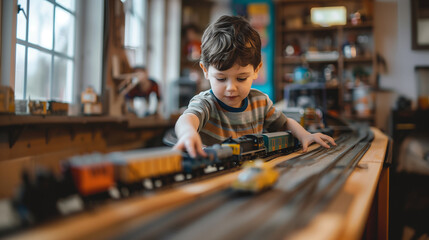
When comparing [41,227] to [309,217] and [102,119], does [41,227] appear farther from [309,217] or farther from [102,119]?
[102,119]

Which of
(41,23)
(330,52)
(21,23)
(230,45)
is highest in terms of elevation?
(330,52)

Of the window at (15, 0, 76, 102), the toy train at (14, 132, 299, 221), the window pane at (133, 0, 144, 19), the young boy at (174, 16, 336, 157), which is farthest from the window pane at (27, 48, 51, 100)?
the window pane at (133, 0, 144, 19)

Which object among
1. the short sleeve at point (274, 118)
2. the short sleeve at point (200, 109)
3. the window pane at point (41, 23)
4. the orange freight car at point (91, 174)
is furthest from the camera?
the window pane at point (41, 23)

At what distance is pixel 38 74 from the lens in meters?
2.78

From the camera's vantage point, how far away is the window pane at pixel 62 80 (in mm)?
3086

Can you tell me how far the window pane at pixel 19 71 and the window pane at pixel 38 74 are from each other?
0.24 feet

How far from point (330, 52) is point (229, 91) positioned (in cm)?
616

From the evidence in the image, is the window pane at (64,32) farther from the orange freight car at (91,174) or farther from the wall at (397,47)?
the wall at (397,47)

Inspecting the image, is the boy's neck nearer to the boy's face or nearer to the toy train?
the boy's face

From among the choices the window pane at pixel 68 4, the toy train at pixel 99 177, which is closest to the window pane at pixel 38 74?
the window pane at pixel 68 4

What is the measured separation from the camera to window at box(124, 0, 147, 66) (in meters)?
4.62

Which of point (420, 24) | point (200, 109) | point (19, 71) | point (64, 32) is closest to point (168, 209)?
point (200, 109)

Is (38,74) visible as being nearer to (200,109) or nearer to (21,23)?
(21,23)

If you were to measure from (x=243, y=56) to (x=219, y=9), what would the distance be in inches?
255
